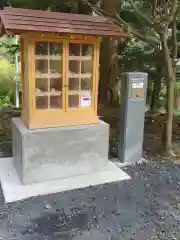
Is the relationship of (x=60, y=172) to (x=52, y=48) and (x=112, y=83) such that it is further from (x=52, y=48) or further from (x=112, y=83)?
(x=112, y=83)

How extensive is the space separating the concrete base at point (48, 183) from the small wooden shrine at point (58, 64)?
752 mm

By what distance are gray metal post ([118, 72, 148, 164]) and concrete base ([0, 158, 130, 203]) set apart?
367mm

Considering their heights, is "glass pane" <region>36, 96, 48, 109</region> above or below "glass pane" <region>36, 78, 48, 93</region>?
below

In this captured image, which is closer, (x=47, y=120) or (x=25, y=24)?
(x=25, y=24)

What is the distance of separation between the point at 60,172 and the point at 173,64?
8.48 feet

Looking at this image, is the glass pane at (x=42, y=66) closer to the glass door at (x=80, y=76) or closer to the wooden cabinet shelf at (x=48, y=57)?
the wooden cabinet shelf at (x=48, y=57)

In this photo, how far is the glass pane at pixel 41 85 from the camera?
→ 3754 mm

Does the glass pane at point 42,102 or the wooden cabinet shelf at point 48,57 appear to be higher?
the wooden cabinet shelf at point 48,57

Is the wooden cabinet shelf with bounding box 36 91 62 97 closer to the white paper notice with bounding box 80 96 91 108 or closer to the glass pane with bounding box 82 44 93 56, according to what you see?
the white paper notice with bounding box 80 96 91 108

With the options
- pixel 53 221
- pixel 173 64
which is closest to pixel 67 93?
pixel 53 221

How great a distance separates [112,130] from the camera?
6410 mm

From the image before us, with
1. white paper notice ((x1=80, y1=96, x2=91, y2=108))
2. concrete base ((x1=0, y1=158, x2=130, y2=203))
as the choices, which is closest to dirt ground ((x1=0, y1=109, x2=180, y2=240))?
concrete base ((x1=0, y1=158, x2=130, y2=203))

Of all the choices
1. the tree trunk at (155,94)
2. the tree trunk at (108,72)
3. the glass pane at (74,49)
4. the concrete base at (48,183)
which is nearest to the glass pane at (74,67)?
the glass pane at (74,49)

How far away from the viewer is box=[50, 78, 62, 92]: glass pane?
151 inches
